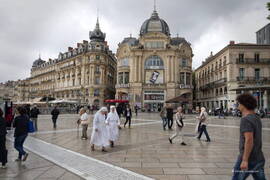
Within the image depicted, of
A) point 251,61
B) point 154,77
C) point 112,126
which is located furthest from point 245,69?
point 112,126

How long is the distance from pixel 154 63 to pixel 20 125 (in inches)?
1828

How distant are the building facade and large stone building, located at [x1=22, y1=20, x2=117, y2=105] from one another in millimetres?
41858

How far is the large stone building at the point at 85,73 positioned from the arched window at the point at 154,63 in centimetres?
1711

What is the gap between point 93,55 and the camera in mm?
63688

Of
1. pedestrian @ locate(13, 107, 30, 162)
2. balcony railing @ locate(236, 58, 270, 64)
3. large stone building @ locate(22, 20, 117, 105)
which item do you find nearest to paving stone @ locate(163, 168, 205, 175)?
pedestrian @ locate(13, 107, 30, 162)

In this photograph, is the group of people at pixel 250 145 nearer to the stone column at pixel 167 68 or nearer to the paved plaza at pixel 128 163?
the paved plaza at pixel 128 163

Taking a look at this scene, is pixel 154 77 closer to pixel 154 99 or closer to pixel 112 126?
pixel 154 99

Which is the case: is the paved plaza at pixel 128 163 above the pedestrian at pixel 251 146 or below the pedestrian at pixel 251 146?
below

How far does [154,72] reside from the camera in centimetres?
5153

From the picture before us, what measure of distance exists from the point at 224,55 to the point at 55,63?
59761mm

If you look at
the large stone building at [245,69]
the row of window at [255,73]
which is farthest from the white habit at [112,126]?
the row of window at [255,73]

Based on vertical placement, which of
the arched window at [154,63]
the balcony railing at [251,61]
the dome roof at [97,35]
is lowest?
the balcony railing at [251,61]

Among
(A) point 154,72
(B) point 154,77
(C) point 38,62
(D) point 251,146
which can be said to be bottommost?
(D) point 251,146

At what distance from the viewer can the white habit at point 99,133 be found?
817 centimetres
